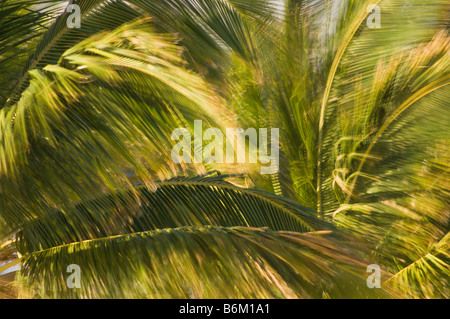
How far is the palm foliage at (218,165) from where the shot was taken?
2.73 meters

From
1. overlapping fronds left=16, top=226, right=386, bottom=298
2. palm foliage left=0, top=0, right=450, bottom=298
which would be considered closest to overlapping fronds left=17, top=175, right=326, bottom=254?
palm foliage left=0, top=0, right=450, bottom=298

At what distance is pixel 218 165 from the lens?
19.5 ft

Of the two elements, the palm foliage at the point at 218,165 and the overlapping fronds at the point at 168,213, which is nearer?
the palm foliage at the point at 218,165

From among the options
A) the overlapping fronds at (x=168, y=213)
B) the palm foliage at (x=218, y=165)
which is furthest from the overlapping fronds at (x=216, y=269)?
the overlapping fronds at (x=168, y=213)

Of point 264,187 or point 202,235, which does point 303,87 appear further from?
point 202,235

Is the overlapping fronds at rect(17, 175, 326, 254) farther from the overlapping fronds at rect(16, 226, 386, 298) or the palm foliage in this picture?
the overlapping fronds at rect(16, 226, 386, 298)

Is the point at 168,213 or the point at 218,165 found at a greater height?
the point at 168,213

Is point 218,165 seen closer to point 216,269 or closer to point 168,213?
point 168,213

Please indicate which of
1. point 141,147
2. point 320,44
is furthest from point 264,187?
point 141,147

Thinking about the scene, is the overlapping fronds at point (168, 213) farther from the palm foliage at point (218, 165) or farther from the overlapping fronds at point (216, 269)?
the overlapping fronds at point (216, 269)

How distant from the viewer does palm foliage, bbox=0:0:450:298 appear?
2727 mm

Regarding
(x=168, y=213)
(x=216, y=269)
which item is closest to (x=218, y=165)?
(x=168, y=213)

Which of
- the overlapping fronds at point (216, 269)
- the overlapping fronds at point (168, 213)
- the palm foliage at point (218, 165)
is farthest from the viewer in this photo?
the overlapping fronds at point (168, 213)

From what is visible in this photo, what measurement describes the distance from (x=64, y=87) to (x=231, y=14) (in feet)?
9.99
